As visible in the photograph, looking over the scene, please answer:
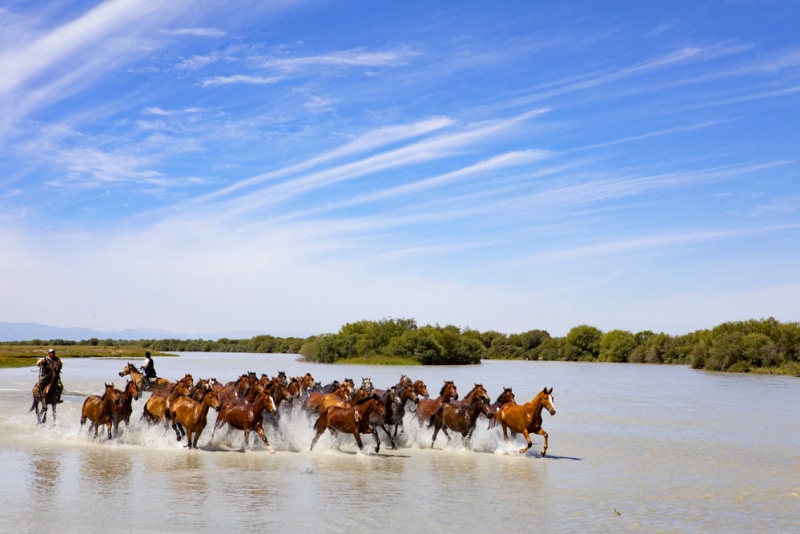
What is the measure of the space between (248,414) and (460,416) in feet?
15.0

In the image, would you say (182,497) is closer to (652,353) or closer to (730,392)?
(730,392)

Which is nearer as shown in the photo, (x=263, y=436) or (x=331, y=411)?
(x=263, y=436)

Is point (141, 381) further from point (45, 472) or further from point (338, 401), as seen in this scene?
point (45, 472)

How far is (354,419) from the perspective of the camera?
51.3ft

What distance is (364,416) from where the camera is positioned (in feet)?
51.4

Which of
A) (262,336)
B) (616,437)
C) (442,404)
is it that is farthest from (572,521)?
(262,336)

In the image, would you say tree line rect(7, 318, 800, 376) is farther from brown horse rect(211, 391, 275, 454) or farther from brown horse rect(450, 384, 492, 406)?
brown horse rect(211, 391, 275, 454)

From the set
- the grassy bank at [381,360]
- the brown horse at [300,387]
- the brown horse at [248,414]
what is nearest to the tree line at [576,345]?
the grassy bank at [381,360]

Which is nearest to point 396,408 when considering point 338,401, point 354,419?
point 338,401

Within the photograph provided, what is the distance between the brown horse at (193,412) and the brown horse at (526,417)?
19.9ft

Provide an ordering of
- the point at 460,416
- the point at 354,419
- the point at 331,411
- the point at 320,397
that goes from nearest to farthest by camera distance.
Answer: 1. the point at 354,419
2. the point at 331,411
3. the point at 460,416
4. the point at 320,397

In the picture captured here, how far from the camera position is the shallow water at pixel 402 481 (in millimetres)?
10055

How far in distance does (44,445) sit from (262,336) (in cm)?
12816

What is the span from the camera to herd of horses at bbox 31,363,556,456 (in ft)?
51.5
